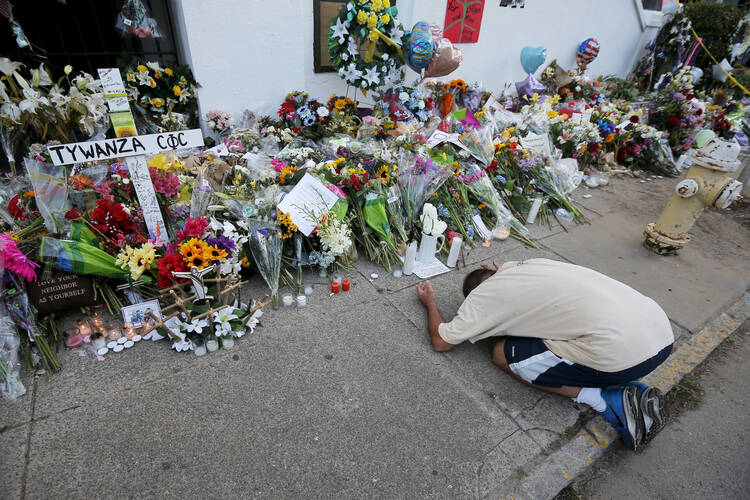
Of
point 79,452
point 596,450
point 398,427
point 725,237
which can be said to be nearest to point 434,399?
point 398,427

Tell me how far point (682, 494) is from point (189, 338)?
2779 mm

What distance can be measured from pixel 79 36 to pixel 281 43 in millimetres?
1863

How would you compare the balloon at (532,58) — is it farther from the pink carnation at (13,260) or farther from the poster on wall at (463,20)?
the pink carnation at (13,260)

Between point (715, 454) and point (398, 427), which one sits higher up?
point (398, 427)

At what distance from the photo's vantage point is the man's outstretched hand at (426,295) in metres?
2.67

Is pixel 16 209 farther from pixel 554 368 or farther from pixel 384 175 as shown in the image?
pixel 554 368

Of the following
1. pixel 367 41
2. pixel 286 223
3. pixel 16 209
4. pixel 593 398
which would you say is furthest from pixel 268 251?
pixel 367 41

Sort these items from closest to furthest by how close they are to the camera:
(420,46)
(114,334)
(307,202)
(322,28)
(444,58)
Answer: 1. (114,334)
2. (307,202)
3. (420,46)
4. (444,58)
5. (322,28)

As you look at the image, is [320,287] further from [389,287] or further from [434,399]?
[434,399]

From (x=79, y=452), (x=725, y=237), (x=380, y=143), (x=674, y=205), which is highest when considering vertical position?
(x=380, y=143)

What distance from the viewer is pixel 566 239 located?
4.06 m

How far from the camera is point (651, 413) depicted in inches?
79.9

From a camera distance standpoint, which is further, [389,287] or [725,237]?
[725,237]

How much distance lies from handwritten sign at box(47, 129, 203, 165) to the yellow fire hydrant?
4129mm
